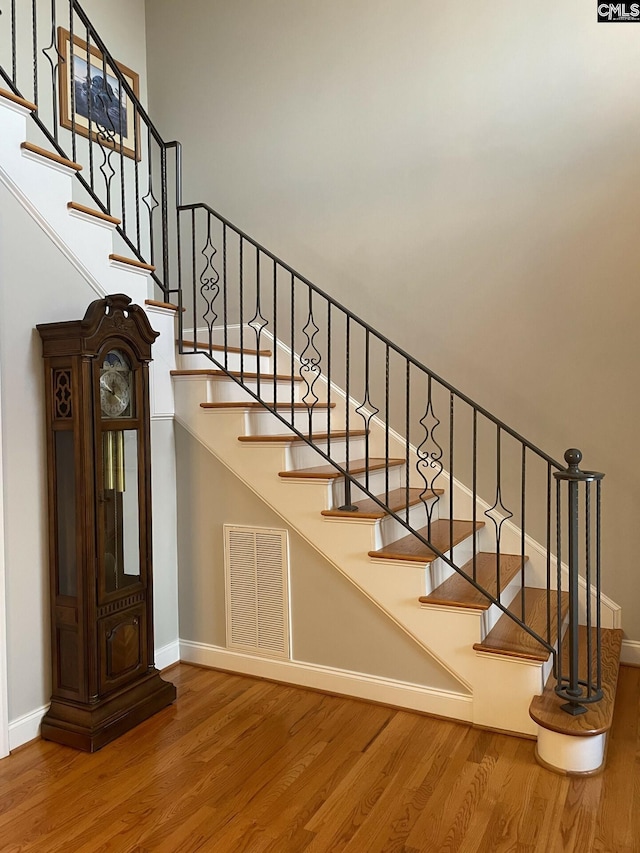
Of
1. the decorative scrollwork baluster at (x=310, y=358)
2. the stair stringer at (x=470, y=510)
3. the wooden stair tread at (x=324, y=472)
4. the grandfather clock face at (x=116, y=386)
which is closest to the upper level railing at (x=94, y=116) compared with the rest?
the grandfather clock face at (x=116, y=386)

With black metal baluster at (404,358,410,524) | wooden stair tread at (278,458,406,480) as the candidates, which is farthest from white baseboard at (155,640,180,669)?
black metal baluster at (404,358,410,524)

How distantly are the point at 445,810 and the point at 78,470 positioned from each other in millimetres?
1920

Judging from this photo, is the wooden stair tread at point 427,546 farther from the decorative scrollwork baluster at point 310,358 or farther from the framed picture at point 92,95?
the framed picture at point 92,95

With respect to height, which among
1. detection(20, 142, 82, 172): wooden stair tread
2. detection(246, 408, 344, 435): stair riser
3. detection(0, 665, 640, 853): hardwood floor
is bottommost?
detection(0, 665, 640, 853): hardwood floor

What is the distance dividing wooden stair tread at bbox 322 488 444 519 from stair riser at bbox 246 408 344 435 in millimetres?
500

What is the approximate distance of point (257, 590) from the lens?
3.39 m

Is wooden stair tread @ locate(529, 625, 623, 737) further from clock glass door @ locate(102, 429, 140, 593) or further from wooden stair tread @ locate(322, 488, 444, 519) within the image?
clock glass door @ locate(102, 429, 140, 593)


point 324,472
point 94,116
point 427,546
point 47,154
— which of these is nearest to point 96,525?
point 324,472

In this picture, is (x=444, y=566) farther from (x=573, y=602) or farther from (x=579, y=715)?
(x=579, y=715)

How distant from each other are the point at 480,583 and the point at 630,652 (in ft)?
3.31

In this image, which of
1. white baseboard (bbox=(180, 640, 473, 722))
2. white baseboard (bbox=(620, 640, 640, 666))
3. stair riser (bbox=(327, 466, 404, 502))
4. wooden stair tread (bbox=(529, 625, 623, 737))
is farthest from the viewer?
white baseboard (bbox=(620, 640, 640, 666))

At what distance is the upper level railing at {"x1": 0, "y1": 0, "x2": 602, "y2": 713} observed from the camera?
3395 millimetres

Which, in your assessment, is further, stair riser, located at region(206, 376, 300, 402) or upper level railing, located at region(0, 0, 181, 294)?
upper level railing, located at region(0, 0, 181, 294)

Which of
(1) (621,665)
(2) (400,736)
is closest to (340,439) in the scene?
(2) (400,736)
